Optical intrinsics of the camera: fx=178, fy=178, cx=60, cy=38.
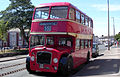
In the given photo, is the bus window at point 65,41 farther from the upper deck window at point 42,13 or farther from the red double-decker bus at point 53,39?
the upper deck window at point 42,13

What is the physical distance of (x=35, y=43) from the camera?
10.6 meters

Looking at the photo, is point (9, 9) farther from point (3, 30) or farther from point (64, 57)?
point (64, 57)

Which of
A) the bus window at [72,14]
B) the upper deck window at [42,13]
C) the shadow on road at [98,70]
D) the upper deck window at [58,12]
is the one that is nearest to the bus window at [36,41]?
the upper deck window at [42,13]

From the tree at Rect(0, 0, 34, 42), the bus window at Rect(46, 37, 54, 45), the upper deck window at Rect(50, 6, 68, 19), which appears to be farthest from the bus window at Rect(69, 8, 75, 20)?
the tree at Rect(0, 0, 34, 42)

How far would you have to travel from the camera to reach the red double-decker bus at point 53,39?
9.42 metres

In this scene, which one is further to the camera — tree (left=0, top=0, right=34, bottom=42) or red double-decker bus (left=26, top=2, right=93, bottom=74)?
tree (left=0, top=0, right=34, bottom=42)

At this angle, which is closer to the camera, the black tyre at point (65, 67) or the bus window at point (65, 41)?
the black tyre at point (65, 67)

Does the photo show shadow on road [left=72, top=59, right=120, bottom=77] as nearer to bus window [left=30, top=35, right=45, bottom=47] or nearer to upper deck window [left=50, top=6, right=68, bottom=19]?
bus window [left=30, top=35, right=45, bottom=47]

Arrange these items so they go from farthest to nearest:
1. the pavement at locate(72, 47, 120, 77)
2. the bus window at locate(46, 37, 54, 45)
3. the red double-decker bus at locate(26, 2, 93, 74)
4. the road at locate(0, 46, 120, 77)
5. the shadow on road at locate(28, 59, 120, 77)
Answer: the bus window at locate(46, 37, 54, 45) < the shadow on road at locate(28, 59, 120, 77) < the road at locate(0, 46, 120, 77) < the pavement at locate(72, 47, 120, 77) < the red double-decker bus at locate(26, 2, 93, 74)

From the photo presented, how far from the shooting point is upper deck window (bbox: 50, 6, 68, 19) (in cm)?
1051

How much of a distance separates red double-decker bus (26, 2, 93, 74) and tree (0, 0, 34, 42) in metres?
31.4

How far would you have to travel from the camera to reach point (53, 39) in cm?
1088

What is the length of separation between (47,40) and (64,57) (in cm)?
168

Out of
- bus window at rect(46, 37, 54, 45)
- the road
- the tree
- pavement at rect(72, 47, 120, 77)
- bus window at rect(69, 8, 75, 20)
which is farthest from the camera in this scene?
the tree
